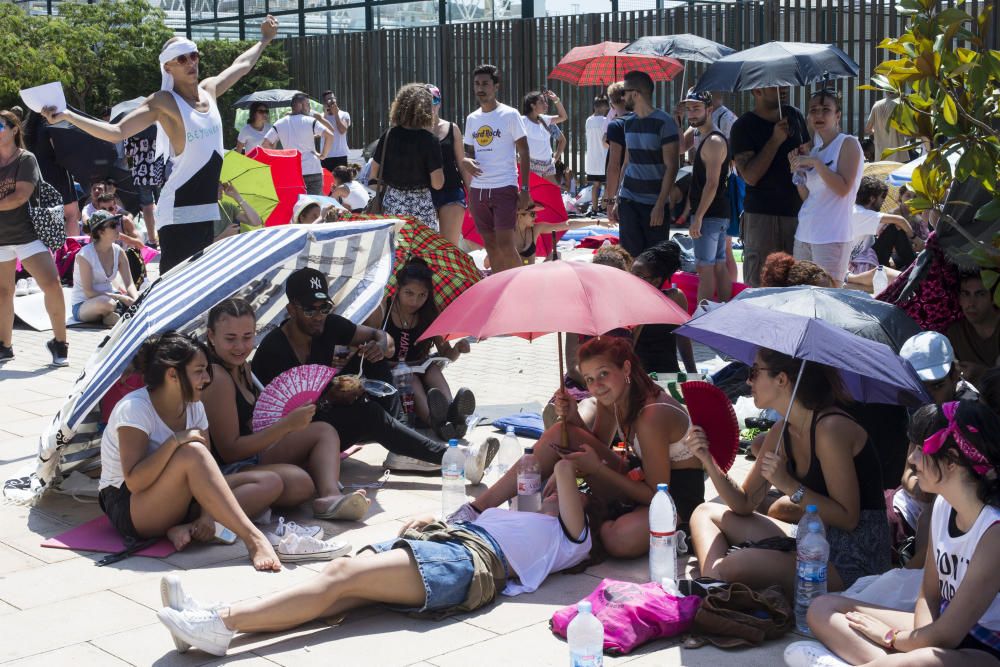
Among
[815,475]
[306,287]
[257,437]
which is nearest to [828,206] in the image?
[306,287]

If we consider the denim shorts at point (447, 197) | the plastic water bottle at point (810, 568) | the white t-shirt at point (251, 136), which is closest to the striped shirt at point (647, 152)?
the denim shorts at point (447, 197)

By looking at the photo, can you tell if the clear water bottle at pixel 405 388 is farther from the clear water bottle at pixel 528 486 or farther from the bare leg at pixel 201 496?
the bare leg at pixel 201 496

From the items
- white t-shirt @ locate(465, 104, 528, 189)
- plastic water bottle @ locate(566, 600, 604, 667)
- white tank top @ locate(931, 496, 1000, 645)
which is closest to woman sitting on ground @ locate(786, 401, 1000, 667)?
white tank top @ locate(931, 496, 1000, 645)

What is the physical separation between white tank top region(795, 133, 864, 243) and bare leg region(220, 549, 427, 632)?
4.60 meters

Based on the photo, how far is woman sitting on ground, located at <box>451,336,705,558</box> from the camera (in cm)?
500

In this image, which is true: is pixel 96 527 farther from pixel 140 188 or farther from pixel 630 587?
pixel 140 188

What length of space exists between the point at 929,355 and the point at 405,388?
3.15 m

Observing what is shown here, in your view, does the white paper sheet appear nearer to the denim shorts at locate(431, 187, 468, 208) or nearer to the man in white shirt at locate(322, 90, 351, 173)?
the denim shorts at locate(431, 187, 468, 208)

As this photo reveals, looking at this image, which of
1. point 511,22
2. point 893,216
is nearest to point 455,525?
point 893,216

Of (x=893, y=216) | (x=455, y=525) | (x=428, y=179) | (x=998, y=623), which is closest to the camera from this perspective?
(x=998, y=623)

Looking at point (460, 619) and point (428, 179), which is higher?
point (428, 179)

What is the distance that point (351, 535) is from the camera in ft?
17.9

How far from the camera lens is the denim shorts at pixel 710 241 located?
31.6ft

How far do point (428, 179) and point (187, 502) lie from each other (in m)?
4.86
